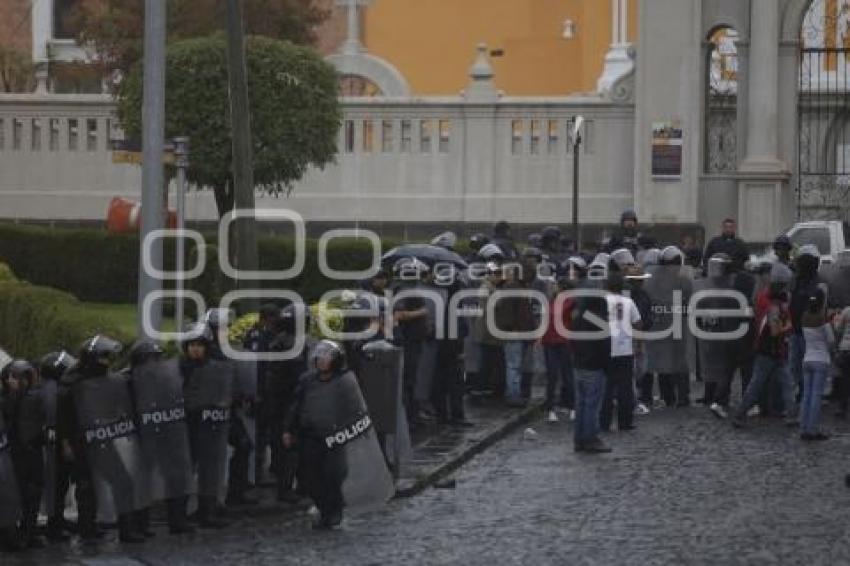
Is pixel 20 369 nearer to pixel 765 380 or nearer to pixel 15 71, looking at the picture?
pixel 765 380

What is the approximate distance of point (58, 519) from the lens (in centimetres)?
1855

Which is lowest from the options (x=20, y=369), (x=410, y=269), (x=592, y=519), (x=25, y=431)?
(x=592, y=519)

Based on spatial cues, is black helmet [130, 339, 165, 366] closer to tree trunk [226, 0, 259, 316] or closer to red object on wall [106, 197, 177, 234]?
tree trunk [226, 0, 259, 316]

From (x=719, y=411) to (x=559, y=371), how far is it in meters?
1.74

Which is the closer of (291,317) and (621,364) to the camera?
(291,317)

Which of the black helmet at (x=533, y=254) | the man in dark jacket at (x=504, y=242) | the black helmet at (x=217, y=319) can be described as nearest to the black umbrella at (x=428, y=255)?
the man in dark jacket at (x=504, y=242)

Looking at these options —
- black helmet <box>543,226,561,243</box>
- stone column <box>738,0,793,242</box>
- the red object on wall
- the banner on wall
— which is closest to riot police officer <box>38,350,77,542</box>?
black helmet <box>543,226,561,243</box>

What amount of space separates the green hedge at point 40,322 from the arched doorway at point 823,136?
16.5 metres

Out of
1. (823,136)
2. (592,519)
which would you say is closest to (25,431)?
(592,519)

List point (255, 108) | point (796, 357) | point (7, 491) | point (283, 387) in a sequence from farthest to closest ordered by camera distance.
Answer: point (255, 108) → point (796, 357) → point (283, 387) → point (7, 491)

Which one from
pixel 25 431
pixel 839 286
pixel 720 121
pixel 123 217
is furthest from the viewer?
pixel 720 121

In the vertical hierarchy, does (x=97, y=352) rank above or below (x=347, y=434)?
above

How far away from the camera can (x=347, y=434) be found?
19.0m

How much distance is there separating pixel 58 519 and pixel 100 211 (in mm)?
23738
